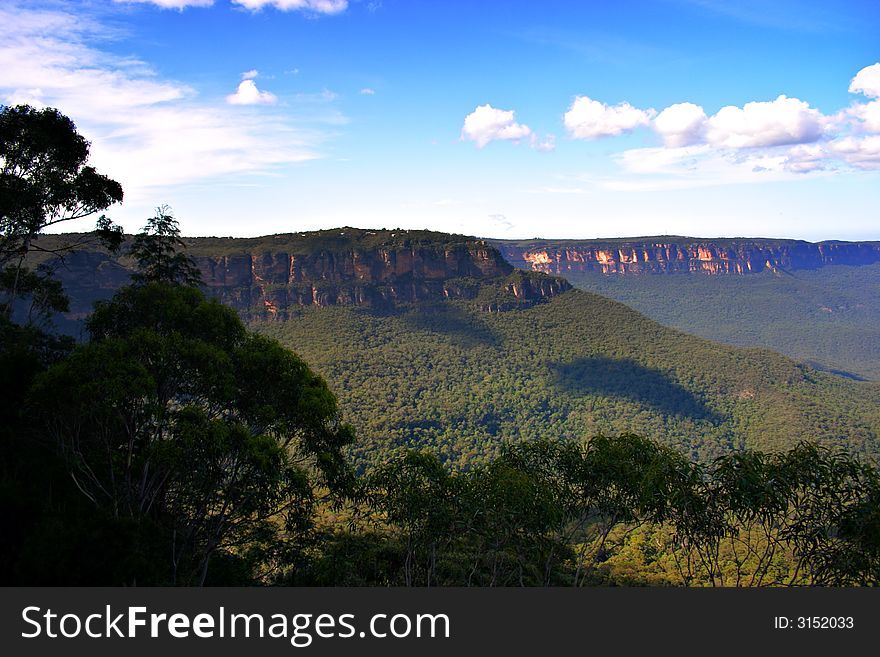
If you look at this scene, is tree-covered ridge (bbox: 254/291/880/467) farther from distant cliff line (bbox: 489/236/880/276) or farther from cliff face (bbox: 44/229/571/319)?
distant cliff line (bbox: 489/236/880/276)

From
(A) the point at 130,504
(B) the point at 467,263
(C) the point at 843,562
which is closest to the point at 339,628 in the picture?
(A) the point at 130,504

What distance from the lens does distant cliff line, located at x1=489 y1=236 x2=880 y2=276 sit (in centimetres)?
13675

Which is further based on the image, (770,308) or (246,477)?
(770,308)

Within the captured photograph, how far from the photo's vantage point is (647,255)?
141625 mm

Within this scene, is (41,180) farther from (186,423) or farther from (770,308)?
(770,308)

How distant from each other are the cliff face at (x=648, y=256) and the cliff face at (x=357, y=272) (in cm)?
6214

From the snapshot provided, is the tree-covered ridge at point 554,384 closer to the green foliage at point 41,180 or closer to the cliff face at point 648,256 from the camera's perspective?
the green foliage at point 41,180

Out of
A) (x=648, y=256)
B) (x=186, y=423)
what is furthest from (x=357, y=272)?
(x=648, y=256)

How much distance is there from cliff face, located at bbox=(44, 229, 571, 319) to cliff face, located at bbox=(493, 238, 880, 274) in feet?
204

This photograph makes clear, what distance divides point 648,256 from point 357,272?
96666 millimetres

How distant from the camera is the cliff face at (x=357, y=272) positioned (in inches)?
2520

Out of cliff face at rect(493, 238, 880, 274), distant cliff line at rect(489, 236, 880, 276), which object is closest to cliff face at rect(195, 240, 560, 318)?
cliff face at rect(493, 238, 880, 274)

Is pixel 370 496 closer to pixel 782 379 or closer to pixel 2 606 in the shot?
pixel 2 606

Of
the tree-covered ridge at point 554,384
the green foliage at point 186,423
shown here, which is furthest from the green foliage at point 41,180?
the tree-covered ridge at point 554,384
